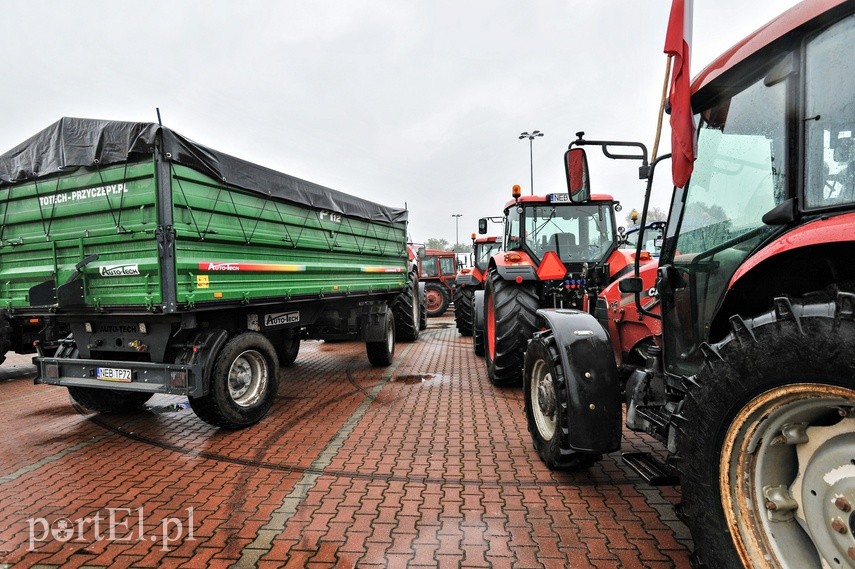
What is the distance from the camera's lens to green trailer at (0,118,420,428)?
3.94 m

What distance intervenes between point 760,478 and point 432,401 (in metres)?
4.16

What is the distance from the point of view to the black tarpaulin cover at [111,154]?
153 inches

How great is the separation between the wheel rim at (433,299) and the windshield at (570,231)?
11.6m

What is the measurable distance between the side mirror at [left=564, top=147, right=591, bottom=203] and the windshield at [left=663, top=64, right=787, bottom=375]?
1.69 ft

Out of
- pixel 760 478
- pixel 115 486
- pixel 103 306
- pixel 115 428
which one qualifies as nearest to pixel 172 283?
pixel 103 306

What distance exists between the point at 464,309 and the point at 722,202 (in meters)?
8.80

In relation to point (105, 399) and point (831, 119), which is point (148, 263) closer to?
point (105, 399)

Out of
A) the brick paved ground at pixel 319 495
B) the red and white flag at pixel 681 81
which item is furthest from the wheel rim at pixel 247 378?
the red and white flag at pixel 681 81

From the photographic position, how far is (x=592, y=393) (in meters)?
2.96

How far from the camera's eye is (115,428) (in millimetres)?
4762

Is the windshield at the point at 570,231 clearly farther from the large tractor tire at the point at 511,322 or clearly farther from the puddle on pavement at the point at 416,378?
the puddle on pavement at the point at 416,378

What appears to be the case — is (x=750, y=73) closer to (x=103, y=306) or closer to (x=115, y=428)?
(x=103, y=306)

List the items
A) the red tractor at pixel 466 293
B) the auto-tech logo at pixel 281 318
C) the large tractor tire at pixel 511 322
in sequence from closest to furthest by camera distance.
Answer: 1. the auto-tech logo at pixel 281 318
2. the large tractor tire at pixel 511 322
3. the red tractor at pixel 466 293

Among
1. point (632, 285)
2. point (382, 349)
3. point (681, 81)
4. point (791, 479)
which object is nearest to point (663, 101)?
point (681, 81)
